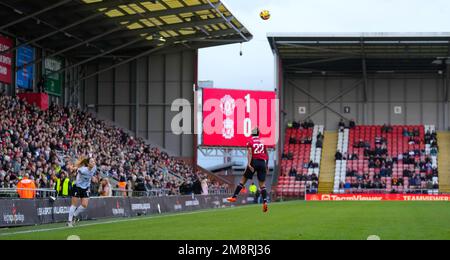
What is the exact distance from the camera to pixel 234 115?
62.9m


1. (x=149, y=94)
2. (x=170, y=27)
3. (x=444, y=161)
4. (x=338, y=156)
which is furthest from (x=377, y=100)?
(x=170, y=27)

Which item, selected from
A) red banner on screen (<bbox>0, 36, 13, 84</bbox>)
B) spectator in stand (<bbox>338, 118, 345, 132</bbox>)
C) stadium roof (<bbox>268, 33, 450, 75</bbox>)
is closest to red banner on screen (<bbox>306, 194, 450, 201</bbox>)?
spectator in stand (<bbox>338, 118, 345, 132</bbox>)

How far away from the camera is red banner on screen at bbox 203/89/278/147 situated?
62.1 meters

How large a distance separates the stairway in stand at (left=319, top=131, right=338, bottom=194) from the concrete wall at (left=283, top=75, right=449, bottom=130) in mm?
1508

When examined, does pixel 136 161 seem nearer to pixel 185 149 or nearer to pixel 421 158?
pixel 185 149

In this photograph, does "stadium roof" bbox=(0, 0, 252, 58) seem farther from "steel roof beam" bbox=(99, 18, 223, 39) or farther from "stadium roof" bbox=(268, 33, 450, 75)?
"stadium roof" bbox=(268, 33, 450, 75)

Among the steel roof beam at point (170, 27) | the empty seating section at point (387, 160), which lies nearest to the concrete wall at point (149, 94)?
the steel roof beam at point (170, 27)

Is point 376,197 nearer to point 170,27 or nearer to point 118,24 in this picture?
point 170,27

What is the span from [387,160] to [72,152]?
34659mm

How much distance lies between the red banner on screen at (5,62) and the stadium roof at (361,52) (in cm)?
2306

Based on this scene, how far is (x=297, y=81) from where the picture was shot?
252ft

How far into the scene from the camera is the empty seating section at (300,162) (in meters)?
68.4
